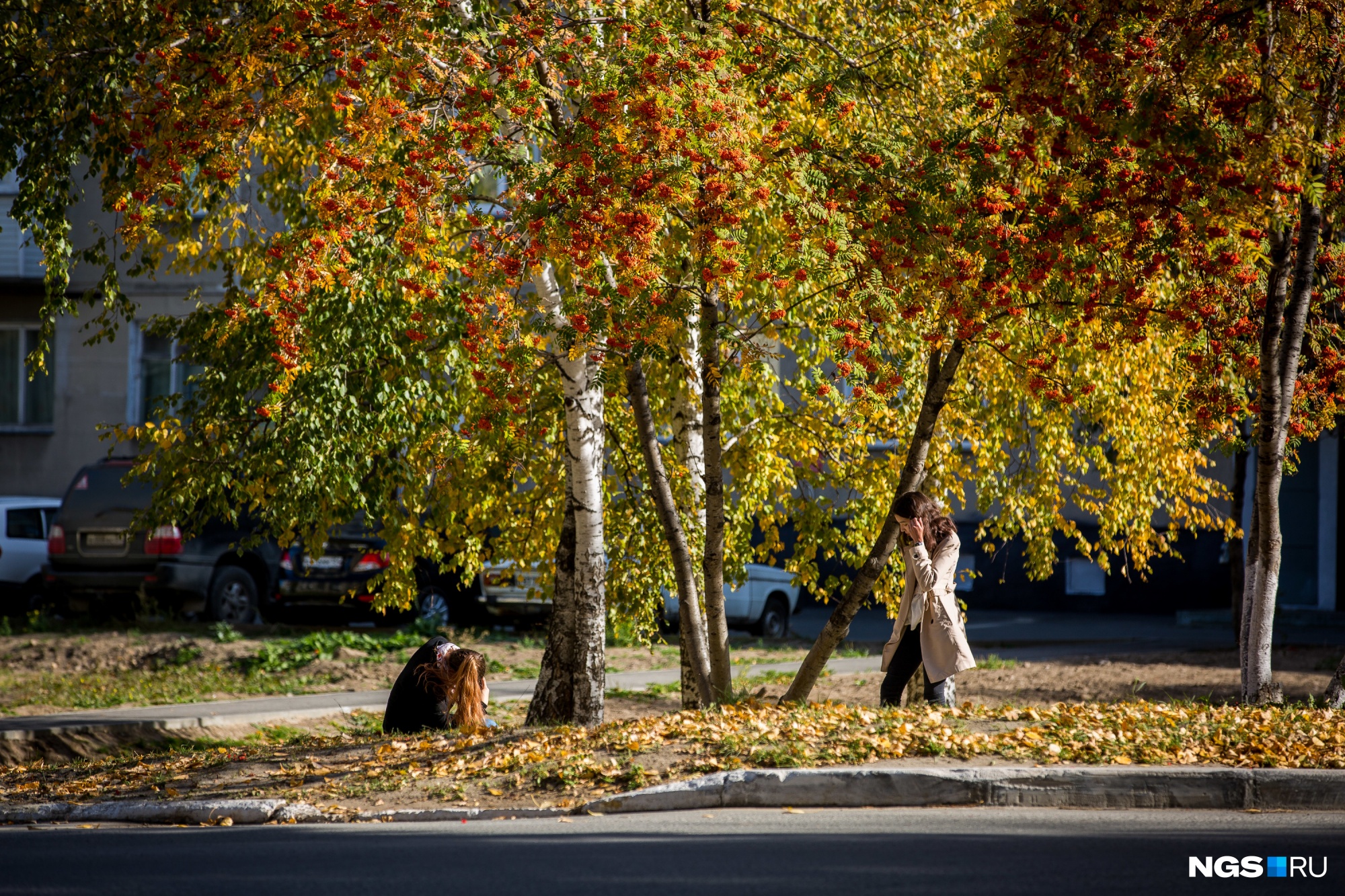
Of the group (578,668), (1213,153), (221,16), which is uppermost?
(221,16)

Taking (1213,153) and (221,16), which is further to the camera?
(221,16)

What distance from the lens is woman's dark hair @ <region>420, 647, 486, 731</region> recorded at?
868cm

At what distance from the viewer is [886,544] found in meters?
8.78

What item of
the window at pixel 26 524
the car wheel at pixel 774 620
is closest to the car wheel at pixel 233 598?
the window at pixel 26 524

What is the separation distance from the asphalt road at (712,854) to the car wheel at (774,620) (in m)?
12.3

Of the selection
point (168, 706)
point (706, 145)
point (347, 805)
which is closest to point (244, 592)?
point (168, 706)

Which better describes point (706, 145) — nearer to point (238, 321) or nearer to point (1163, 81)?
point (1163, 81)

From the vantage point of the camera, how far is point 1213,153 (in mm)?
6691

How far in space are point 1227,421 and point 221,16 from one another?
7.74 meters

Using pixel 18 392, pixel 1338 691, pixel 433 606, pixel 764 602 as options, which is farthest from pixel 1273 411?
pixel 18 392

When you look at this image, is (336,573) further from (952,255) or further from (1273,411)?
(1273,411)

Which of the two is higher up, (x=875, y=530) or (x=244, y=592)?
(x=875, y=530)

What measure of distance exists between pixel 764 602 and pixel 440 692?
996 cm

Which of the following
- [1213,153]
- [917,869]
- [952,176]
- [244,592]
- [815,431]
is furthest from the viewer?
[244,592]
